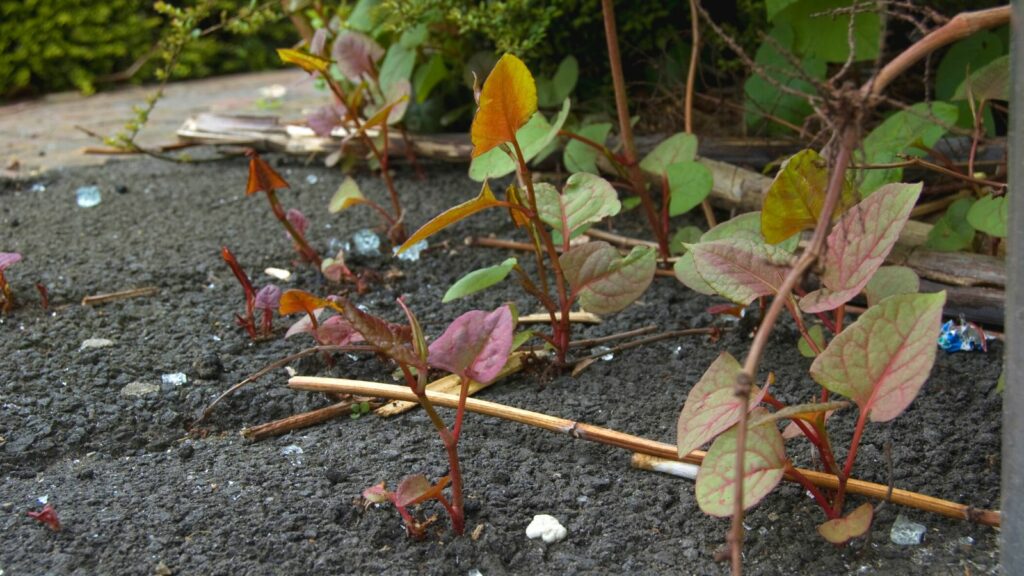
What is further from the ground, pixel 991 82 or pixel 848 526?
pixel 991 82

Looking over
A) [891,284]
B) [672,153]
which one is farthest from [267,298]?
[891,284]

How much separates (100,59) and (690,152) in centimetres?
369

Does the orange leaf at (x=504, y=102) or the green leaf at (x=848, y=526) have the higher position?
the orange leaf at (x=504, y=102)

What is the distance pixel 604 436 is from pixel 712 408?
10.0 inches

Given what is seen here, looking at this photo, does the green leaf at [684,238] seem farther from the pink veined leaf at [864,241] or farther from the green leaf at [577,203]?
the pink veined leaf at [864,241]

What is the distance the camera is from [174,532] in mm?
1094

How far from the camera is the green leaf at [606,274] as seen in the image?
1356 millimetres

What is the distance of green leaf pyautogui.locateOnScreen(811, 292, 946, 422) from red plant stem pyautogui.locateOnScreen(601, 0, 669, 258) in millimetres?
786

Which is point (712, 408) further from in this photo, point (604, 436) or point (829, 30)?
point (829, 30)

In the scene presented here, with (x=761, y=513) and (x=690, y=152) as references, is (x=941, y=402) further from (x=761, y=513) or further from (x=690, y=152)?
(x=690, y=152)

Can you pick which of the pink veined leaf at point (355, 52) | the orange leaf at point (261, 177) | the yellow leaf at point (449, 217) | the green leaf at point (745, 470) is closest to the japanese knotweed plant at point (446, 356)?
the yellow leaf at point (449, 217)

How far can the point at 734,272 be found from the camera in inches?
45.0

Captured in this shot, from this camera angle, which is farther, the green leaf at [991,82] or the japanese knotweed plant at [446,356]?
the green leaf at [991,82]

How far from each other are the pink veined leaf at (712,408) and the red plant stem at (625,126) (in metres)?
0.75
